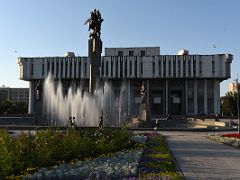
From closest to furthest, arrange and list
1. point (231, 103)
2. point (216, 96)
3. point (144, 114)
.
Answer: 1. point (144, 114)
2. point (216, 96)
3. point (231, 103)

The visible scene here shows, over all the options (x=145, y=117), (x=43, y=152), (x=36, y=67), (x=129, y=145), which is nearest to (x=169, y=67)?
(x=36, y=67)

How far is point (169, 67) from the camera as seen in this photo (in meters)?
99.7

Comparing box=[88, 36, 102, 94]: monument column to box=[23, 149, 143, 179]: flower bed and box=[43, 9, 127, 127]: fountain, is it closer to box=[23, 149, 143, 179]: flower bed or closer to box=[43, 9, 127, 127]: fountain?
box=[43, 9, 127, 127]: fountain

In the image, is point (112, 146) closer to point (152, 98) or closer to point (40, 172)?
point (40, 172)

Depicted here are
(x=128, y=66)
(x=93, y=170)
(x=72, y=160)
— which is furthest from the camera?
(x=128, y=66)

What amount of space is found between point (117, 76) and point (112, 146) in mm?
85343

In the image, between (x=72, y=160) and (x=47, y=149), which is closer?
(x=47, y=149)

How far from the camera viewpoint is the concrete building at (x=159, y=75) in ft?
324

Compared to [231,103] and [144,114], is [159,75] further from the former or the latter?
[144,114]

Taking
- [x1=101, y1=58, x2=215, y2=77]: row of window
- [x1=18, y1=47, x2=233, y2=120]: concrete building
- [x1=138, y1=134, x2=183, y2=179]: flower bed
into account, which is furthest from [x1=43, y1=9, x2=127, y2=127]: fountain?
[x1=101, y1=58, x2=215, y2=77]: row of window

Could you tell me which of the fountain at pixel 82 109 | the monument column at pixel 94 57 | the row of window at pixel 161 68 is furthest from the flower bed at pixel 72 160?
the row of window at pixel 161 68

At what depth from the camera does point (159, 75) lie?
10000 centimetres

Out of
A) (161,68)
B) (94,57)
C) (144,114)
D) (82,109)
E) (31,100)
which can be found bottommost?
(144,114)

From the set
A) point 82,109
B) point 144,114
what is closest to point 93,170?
point 82,109
